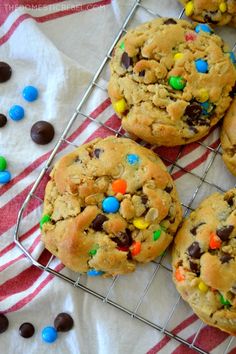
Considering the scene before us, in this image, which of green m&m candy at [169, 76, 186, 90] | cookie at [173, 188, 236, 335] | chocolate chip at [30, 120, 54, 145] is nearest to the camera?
cookie at [173, 188, 236, 335]

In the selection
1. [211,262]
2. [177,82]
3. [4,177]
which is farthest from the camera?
[4,177]

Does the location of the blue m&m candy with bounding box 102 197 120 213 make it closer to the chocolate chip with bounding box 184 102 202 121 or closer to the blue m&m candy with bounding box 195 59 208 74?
the chocolate chip with bounding box 184 102 202 121

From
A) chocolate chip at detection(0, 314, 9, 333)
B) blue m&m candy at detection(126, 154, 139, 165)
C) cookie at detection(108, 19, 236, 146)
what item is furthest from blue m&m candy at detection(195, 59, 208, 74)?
chocolate chip at detection(0, 314, 9, 333)

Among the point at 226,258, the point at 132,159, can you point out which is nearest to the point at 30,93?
the point at 132,159

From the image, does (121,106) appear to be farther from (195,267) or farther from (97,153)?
(195,267)

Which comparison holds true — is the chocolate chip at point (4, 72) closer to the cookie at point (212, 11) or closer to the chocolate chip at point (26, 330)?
the cookie at point (212, 11)

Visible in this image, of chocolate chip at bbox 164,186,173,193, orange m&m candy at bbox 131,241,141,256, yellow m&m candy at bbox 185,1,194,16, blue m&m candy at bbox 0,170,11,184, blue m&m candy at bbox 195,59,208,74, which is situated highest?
yellow m&m candy at bbox 185,1,194,16
